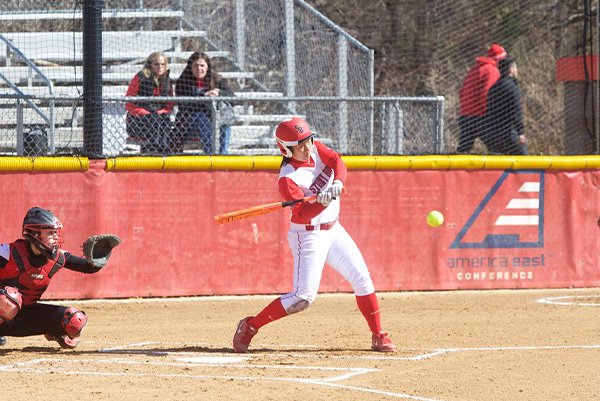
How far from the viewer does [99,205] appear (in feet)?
33.6

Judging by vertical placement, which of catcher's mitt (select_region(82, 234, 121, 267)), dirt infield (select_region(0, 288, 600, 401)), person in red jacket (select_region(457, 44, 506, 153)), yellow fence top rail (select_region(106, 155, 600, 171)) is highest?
person in red jacket (select_region(457, 44, 506, 153))

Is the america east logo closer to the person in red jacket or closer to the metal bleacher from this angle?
the person in red jacket

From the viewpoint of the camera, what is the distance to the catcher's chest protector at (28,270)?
7.08 m

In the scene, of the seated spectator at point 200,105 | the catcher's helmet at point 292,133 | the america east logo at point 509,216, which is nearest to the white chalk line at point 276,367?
the catcher's helmet at point 292,133

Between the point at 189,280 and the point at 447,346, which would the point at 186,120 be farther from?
the point at 447,346

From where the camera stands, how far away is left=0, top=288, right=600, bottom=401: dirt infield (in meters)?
5.75

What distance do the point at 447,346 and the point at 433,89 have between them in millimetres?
8282

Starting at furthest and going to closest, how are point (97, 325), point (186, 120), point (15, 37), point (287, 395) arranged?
point (15, 37) → point (186, 120) → point (97, 325) → point (287, 395)

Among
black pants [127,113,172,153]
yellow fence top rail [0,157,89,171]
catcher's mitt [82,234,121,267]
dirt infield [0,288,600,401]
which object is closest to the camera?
dirt infield [0,288,600,401]

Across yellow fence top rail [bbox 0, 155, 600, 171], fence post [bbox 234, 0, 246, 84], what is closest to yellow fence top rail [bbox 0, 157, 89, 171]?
yellow fence top rail [bbox 0, 155, 600, 171]

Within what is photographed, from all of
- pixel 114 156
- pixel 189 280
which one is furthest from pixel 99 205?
pixel 189 280

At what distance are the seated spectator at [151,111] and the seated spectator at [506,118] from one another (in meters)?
4.16

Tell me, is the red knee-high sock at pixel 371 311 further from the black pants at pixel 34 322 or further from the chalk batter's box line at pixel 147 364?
the black pants at pixel 34 322

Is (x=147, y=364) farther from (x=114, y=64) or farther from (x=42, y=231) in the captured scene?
(x=114, y=64)
